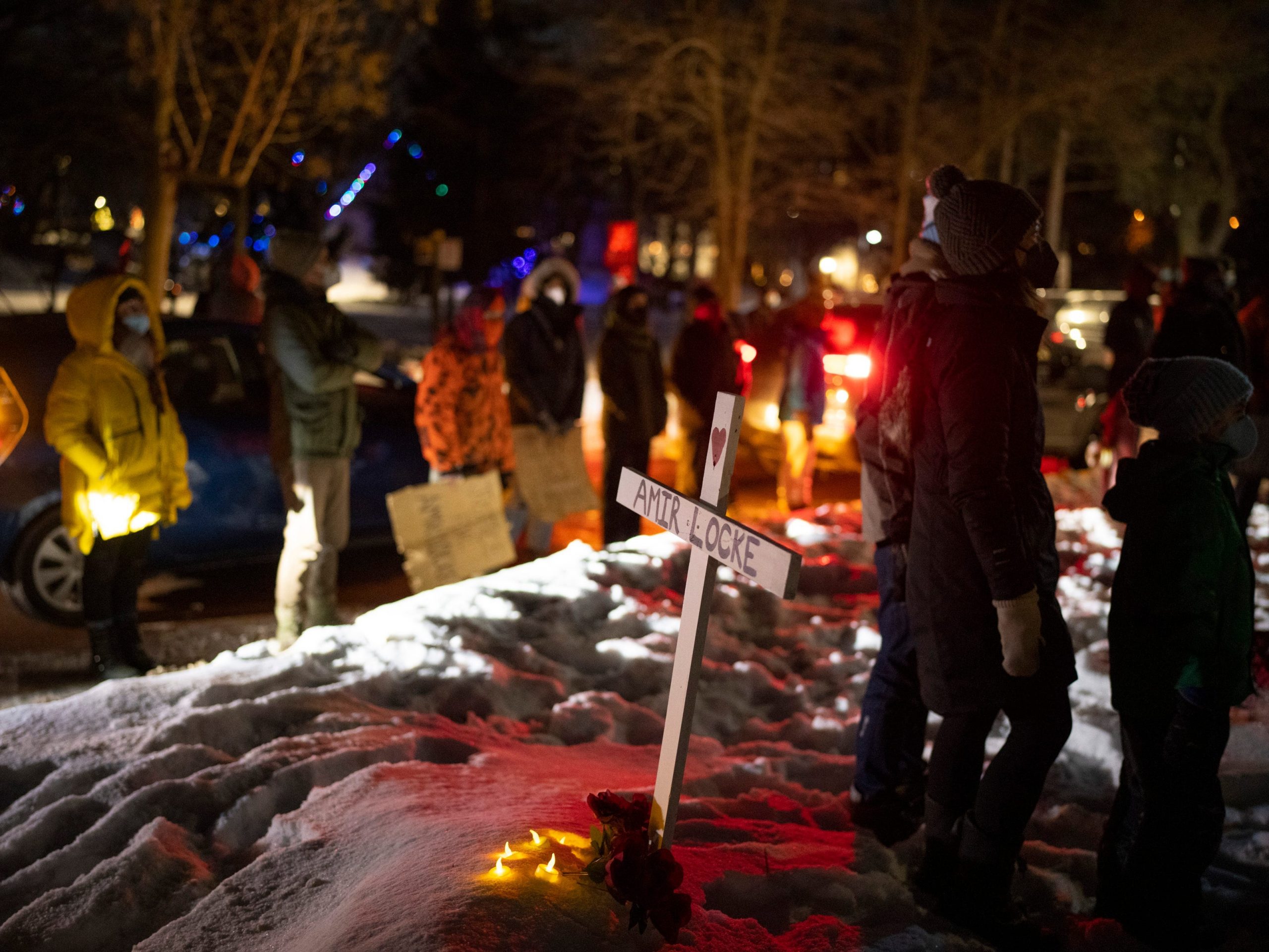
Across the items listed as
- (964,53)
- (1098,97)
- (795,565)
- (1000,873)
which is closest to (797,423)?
(1000,873)

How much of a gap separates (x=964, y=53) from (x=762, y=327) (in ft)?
41.9

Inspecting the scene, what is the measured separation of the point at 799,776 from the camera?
457cm

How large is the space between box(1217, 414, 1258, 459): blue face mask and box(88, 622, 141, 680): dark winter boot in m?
4.86

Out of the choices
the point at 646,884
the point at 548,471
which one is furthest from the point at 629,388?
the point at 646,884

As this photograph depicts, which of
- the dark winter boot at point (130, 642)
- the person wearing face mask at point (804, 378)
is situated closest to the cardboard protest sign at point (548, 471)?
the person wearing face mask at point (804, 378)

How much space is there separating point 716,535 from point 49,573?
516 centimetres

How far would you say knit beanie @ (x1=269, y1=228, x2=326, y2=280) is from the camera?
579 centimetres

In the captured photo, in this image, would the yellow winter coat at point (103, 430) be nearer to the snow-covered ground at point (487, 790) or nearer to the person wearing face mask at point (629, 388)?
the snow-covered ground at point (487, 790)

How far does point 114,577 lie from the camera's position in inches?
225

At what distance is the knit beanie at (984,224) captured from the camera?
3211mm

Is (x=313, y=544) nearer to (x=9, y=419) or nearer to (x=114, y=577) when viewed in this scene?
(x=114, y=577)

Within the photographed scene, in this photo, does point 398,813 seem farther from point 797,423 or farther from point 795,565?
point 797,423

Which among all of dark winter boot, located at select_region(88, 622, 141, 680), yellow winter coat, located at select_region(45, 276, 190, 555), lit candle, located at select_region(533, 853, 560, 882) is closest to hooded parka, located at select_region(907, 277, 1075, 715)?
lit candle, located at select_region(533, 853, 560, 882)

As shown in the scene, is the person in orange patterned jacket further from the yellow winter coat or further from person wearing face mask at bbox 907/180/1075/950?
person wearing face mask at bbox 907/180/1075/950
